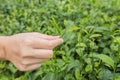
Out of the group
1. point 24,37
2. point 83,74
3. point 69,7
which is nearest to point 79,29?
point 83,74

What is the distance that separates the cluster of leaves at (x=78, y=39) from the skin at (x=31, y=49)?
0.71 metres

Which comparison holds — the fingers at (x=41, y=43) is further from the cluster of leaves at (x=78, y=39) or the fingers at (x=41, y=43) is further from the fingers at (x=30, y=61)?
the cluster of leaves at (x=78, y=39)

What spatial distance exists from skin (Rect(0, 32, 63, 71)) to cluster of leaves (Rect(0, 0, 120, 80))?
0.71 meters

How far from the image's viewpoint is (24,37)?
1.39 metres

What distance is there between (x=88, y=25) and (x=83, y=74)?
563 millimetres

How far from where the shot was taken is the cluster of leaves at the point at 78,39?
6.87 feet

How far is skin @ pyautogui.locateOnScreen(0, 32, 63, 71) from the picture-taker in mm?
1343

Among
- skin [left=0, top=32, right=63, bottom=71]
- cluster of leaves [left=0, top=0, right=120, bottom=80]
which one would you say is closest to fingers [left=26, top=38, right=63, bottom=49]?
skin [left=0, top=32, right=63, bottom=71]

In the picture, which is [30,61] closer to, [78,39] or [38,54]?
[38,54]

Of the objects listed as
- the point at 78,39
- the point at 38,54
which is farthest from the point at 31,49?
the point at 78,39

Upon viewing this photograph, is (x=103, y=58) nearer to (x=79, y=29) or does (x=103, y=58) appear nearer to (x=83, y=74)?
(x=83, y=74)

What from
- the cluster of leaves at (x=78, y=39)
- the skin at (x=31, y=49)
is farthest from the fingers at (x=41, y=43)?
the cluster of leaves at (x=78, y=39)

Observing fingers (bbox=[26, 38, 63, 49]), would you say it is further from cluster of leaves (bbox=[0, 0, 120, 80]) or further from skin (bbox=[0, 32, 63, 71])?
→ cluster of leaves (bbox=[0, 0, 120, 80])

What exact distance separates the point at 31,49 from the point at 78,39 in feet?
3.21
